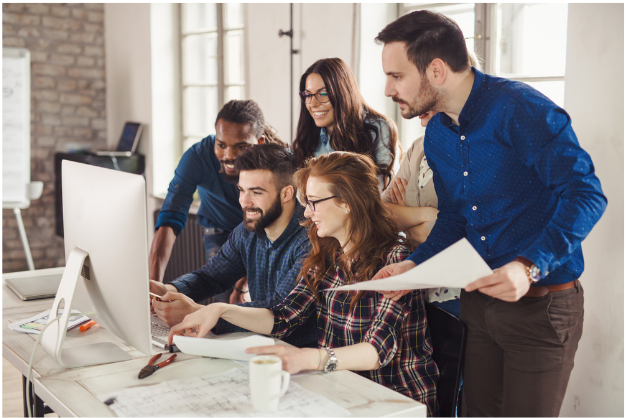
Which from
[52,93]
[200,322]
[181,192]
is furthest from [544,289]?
[52,93]

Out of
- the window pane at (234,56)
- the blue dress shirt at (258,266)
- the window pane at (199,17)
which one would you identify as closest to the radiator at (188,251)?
the window pane at (234,56)

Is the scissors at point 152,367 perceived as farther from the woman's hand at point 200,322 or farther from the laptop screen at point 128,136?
the laptop screen at point 128,136

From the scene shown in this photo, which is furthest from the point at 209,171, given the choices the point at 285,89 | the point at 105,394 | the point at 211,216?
the point at 105,394

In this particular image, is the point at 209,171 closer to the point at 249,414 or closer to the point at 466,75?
the point at 466,75

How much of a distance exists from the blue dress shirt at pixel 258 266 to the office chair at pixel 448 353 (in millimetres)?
474

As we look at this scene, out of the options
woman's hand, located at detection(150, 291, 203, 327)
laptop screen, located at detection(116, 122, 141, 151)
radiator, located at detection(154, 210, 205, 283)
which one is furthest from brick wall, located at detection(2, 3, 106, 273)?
woman's hand, located at detection(150, 291, 203, 327)

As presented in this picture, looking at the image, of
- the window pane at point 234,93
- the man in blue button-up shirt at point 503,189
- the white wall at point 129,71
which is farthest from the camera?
the white wall at point 129,71

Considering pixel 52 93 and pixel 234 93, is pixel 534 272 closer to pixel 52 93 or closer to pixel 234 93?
pixel 234 93

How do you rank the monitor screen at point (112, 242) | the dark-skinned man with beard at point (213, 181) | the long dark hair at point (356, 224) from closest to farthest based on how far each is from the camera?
1. the monitor screen at point (112, 242)
2. the long dark hair at point (356, 224)
3. the dark-skinned man with beard at point (213, 181)

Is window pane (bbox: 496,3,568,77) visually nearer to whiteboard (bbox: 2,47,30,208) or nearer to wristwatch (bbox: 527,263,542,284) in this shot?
wristwatch (bbox: 527,263,542,284)

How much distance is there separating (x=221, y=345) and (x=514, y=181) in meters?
0.78

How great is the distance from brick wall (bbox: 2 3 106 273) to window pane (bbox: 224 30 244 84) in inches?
71.9

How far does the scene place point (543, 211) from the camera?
4.68 feet

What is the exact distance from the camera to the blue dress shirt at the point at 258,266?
77.9 inches
